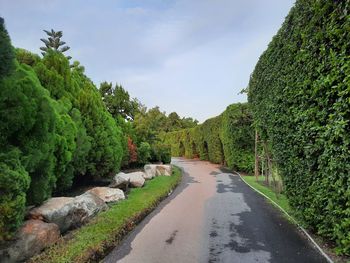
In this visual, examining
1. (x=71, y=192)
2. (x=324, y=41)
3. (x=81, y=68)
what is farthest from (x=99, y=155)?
(x=324, y=41)

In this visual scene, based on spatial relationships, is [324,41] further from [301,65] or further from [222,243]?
[222,243]

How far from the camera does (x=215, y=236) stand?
6258 mm

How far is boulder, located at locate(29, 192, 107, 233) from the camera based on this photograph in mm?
5484

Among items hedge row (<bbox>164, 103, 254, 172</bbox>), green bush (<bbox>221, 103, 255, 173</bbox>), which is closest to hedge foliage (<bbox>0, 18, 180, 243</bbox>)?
hedge row (<bbox>164, 103, 254, 172</bbox>)

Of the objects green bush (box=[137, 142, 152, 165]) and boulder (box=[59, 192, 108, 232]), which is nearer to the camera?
boulder (box=[59, 192, 108, 232])

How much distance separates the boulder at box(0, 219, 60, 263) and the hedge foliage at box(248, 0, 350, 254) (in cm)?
476

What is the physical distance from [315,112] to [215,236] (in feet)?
10.9

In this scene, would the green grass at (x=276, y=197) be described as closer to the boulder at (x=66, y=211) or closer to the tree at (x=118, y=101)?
the boulder at (x=66, y=211)

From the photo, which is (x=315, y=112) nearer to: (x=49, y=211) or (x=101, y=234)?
(x=101, y=234)

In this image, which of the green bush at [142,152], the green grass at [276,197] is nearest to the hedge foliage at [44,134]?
the green bush at [142,152]

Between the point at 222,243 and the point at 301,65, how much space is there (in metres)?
3.91

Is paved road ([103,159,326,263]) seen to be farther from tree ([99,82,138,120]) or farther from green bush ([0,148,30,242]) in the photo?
tree ([99,82,138,120])

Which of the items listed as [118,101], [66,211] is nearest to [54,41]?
[118,101]

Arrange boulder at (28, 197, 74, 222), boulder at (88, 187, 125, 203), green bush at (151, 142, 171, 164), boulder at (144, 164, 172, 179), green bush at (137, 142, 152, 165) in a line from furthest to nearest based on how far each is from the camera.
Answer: green bush at (151, 142, 171, 164) < green bush at (137, 142, 152, 165) < boulder at (144, 164, 172, 179) < boulder at (88, 187, 125, 203) < boulder at (28, 197, 74, 222)
